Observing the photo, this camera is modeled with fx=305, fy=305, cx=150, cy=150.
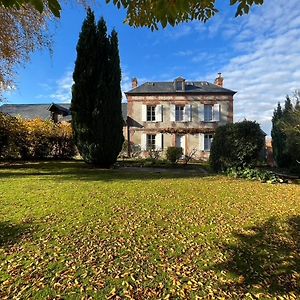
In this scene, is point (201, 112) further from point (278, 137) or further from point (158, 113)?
point (278, 137)

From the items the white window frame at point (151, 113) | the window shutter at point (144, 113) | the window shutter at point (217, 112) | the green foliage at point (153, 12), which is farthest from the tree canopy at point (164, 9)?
the window shutter at point (217, 112)

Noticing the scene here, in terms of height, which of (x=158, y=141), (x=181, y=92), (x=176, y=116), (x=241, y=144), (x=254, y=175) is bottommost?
(x=254, y=175)

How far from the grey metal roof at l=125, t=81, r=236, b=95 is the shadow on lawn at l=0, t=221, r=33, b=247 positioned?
72.0 feet

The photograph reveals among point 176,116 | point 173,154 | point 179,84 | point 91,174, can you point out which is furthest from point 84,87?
point 179,84

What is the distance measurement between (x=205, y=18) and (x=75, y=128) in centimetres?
1049

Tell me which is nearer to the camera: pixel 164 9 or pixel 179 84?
pixel 164 9

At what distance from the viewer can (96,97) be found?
12.8 metres

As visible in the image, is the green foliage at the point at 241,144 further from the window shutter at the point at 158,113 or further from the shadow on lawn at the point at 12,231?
the window shutter at the point at 158,113

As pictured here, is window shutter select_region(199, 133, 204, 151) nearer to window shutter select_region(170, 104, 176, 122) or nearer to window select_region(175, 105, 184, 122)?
window select_region(175, 105, 184, 122)

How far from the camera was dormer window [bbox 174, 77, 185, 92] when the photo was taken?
26086mm

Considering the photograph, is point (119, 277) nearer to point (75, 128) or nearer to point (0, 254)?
point (0, 254)

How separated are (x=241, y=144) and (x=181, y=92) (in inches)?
632

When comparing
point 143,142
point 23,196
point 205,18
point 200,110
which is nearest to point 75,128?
point 23,196

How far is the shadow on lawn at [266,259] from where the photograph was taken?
3098 mm
